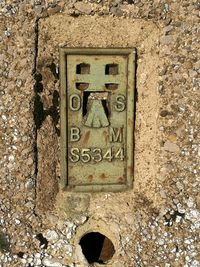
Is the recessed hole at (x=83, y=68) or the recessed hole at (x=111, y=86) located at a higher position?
the recessed hole at (x=83, y=68)

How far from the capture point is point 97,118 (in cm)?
154

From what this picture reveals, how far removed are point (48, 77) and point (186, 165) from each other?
400 mm

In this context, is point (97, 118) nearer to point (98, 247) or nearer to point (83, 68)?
point (83, 68)

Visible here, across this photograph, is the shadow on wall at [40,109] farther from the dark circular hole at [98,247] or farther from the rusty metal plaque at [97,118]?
the dark circular hole at [98,247]

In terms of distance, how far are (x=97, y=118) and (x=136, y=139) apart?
0.11 m

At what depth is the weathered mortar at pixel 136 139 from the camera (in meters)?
1.48

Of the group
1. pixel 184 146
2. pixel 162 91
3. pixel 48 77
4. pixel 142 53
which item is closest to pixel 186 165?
pixel 184 146

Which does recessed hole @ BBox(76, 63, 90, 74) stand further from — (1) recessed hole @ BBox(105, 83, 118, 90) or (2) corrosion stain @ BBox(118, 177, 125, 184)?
(2) corrosion stain @ BBox(118, 177, 125, 184)

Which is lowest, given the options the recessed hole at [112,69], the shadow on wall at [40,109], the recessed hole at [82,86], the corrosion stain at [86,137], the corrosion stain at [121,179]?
the corrosion stain at [121,179]

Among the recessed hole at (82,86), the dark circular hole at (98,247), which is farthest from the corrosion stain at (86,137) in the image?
the dark circular hole at (98,247)

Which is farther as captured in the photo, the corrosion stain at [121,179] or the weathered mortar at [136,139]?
the corrosion stain at [121,179]

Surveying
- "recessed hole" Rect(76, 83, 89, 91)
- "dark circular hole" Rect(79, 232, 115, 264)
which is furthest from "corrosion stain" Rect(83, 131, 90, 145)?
"dark circular hole" Rect(79, 232, 115, 264)

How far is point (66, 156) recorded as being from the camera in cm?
156

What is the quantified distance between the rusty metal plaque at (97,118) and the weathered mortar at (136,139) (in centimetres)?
2
